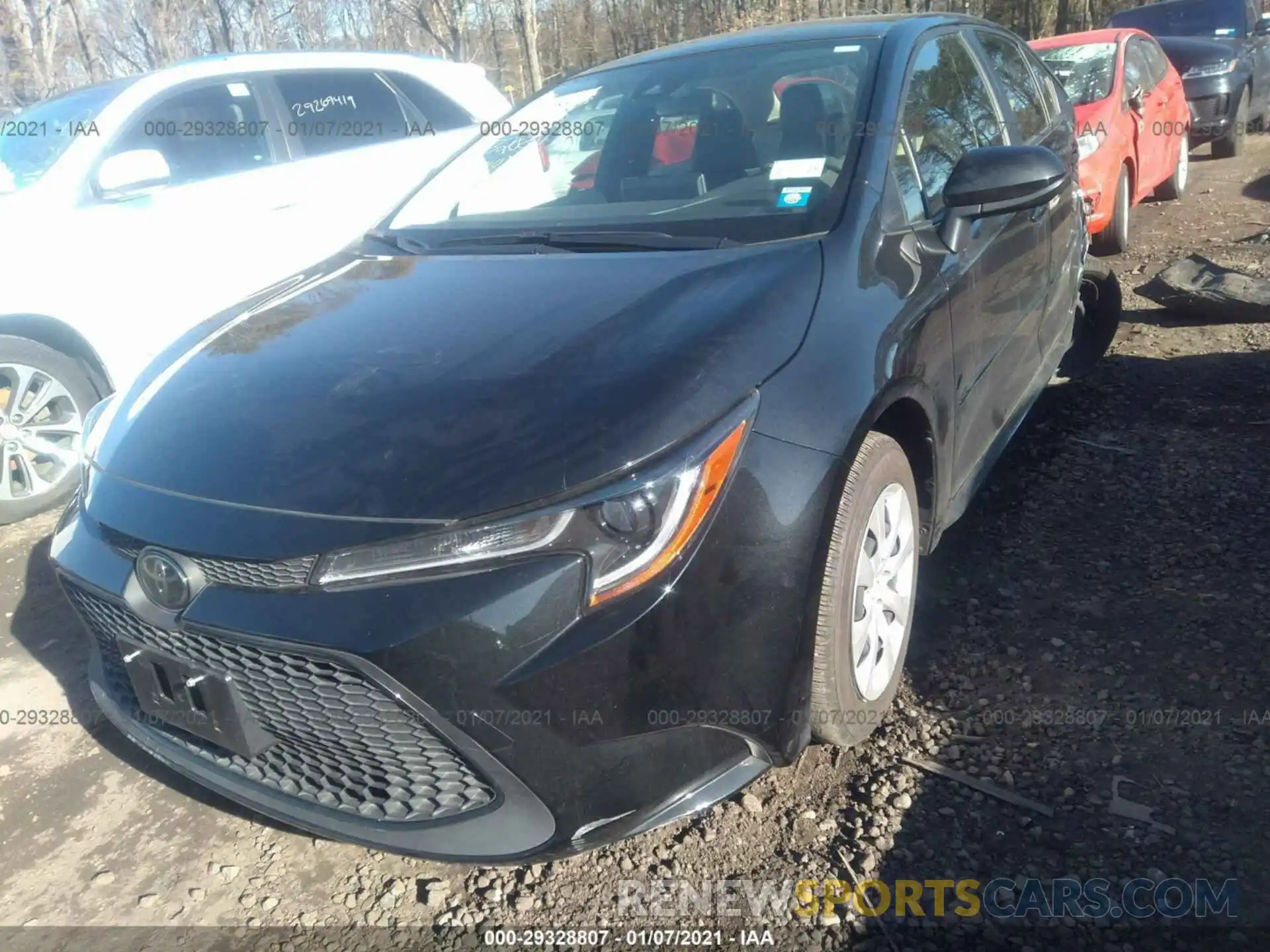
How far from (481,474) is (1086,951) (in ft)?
4.74

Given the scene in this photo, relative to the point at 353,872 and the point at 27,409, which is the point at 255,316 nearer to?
the point at 353,872

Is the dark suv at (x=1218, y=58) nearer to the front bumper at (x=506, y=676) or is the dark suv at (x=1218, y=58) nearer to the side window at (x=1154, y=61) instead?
the side window at (x=1154, y=61)

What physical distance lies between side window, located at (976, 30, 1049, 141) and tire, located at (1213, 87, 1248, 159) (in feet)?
25.3

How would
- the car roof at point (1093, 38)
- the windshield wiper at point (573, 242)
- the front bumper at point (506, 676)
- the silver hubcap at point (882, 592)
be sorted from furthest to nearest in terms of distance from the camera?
the car roof at point (1093, 38) < the windshield wiper at point (573, 242) < the silver hubcap at point (882, 592) < the front bumper at point (506, 676)

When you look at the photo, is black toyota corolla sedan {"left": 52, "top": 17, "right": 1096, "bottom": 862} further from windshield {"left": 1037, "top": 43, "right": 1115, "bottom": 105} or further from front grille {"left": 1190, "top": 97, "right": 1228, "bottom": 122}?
front grille {"left": 1190, "top": 97, "right": 1228, "bottom": 122}

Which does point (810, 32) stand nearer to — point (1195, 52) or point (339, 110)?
point (339, 110)

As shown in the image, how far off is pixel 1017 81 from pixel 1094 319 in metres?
1.36

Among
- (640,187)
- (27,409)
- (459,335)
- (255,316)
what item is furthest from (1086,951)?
(27,409)

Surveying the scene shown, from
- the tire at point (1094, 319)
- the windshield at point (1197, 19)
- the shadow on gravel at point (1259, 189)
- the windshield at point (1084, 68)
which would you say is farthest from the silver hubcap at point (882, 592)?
the windshield at point (1197, 19)

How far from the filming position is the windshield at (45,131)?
15.2ft

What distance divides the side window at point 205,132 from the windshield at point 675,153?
2126 mm

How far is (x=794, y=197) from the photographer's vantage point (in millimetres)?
2596

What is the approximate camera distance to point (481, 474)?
6.02 ft

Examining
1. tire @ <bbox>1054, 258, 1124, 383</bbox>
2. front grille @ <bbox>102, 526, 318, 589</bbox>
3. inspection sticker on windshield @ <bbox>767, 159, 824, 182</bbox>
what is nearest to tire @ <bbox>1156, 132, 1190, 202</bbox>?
tire @ <bbox>1054, 258, 1124, 383</bbox>
